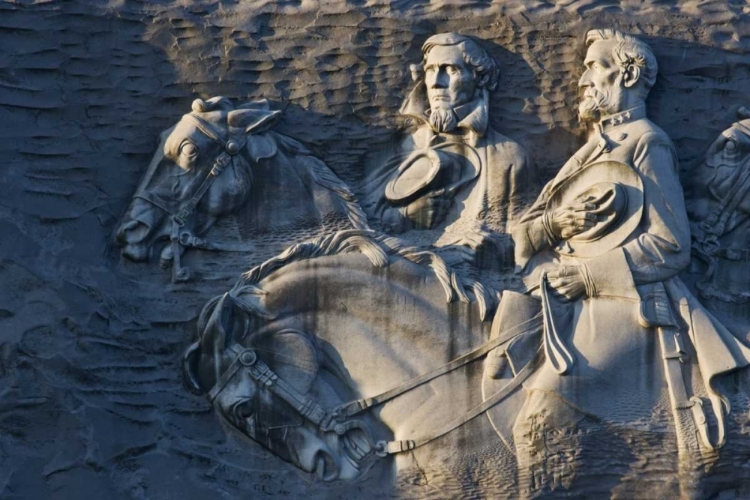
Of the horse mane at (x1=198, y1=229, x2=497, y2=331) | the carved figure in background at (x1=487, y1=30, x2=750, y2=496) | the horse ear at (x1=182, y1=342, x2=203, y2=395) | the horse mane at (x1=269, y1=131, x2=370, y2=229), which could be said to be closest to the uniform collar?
the carved figure in background at (x1=487, y1=30, x2=750, y2=496)

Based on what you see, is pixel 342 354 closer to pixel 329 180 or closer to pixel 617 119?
pixel 329 180

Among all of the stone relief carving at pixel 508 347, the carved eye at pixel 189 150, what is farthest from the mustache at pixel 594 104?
the carved eye at pixel 189 150

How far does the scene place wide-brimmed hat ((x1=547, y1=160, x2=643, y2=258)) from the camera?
1145cm

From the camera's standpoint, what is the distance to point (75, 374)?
37.2 ft

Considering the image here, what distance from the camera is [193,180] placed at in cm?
1175

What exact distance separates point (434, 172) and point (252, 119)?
1081 millimetres

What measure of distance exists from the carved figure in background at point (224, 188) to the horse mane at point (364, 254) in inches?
8.8

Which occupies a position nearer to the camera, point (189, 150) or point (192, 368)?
point (192, 368)

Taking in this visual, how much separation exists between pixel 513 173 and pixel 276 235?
4.54 ft

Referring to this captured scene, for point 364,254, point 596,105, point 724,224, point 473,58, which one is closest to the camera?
point 364,254

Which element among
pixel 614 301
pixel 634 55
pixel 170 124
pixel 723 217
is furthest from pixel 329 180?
pixel 723 217

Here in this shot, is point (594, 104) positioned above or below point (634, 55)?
below

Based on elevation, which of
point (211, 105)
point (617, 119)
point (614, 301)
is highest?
point (211, 105)

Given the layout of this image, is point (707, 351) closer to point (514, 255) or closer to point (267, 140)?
point (514, 255)
